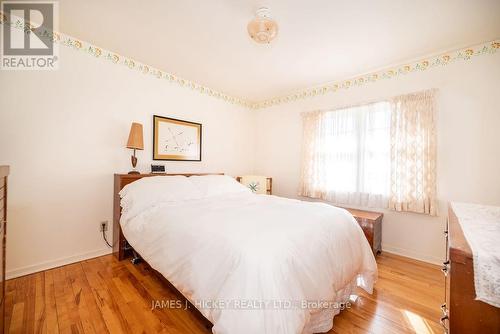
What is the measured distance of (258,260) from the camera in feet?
3.32

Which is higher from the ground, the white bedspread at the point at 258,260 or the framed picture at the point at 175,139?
the framed picture at the point at 175,139

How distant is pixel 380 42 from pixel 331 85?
103 cm

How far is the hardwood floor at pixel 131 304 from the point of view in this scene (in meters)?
1.37

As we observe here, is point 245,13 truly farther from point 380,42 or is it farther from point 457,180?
point 457,180

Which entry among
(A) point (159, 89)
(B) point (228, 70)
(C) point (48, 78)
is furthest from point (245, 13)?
(C) point (48, 78)

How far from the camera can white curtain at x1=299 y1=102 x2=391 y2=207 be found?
2.69m

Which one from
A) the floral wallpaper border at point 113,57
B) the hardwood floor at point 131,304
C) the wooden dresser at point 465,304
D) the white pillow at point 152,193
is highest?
the floral wallpaper border at point 113,57

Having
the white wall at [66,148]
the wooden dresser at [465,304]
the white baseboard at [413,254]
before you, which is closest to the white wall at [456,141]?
the white baseboard at [413,254]

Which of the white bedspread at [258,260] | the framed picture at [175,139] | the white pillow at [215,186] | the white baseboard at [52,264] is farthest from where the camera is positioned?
the framed picture at [175,139]

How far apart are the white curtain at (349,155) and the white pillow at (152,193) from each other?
1899mm

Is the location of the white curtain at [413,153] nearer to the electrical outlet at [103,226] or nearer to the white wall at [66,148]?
the white wall at [66,148]

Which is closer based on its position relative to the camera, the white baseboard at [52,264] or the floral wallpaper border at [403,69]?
the white baseboard at [52,264]

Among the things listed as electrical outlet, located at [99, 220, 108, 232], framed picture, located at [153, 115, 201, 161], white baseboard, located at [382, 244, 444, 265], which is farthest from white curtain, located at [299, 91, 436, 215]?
electrical outlet, located at [99, 220, 108, 232]

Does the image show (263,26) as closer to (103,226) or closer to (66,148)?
(66,148)
